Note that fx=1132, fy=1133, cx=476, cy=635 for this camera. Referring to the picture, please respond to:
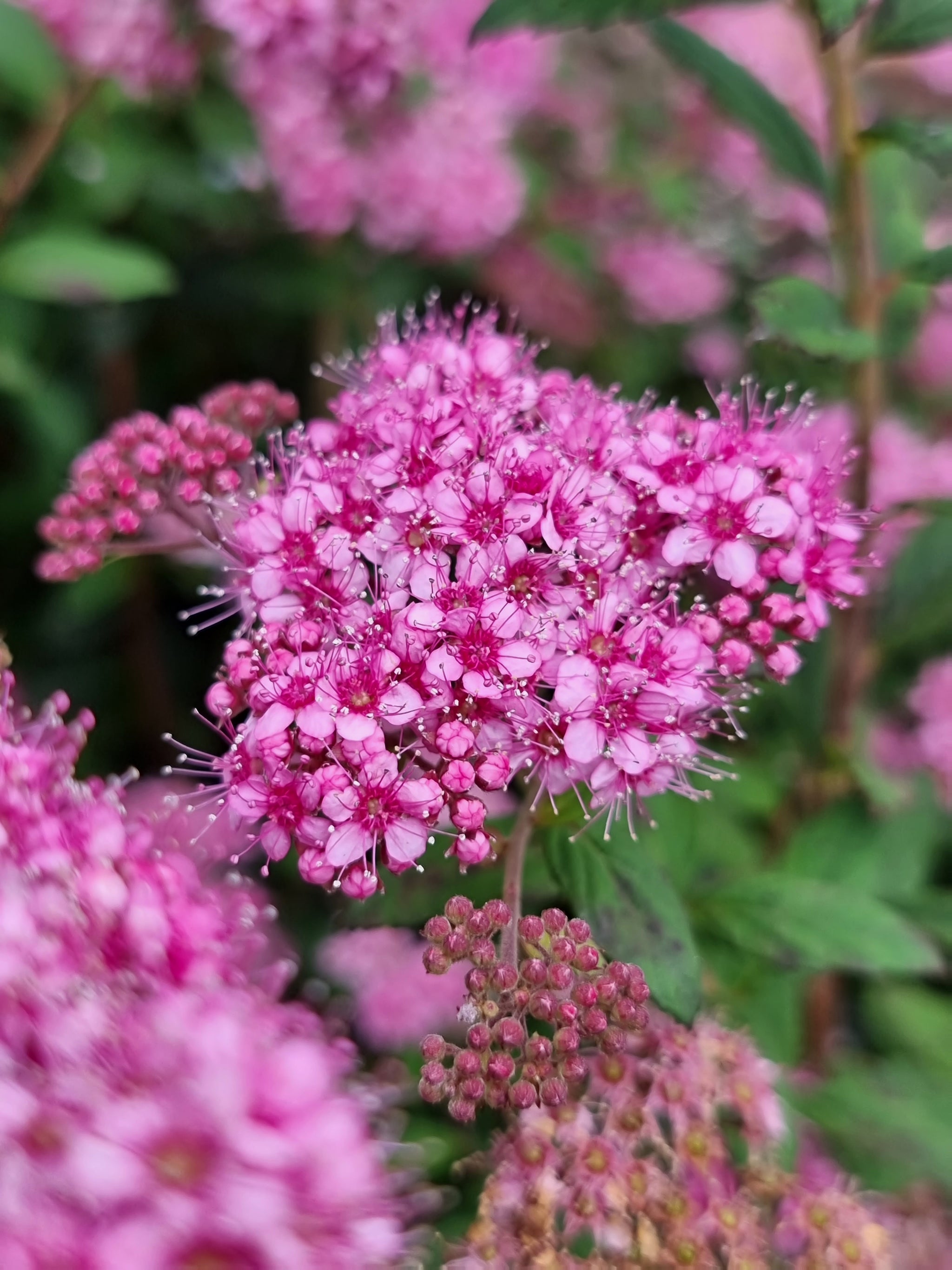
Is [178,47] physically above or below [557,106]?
below

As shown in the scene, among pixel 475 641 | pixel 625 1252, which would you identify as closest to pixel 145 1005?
pixel 475 641

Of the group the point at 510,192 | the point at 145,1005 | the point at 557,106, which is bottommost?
the point at 145,1005

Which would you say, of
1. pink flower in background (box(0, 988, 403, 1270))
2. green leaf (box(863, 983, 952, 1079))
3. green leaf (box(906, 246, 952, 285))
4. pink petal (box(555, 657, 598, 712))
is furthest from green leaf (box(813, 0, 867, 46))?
green leaf (box(863, 983, 952, 1079))

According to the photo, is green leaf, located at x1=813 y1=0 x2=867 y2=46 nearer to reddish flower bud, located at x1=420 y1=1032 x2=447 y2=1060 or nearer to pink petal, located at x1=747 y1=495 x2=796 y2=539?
pink petal, located at x1=747 y1=495 x2=796 y2=539

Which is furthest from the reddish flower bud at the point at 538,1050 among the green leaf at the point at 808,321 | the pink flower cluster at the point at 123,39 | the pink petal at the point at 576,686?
the pink flower cluster at the point at 123,39

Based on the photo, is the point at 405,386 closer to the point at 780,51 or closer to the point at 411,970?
the point at 411,970

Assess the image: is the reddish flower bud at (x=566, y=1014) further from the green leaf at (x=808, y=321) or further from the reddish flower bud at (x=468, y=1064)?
the green leaf at (x=808, y=321)
